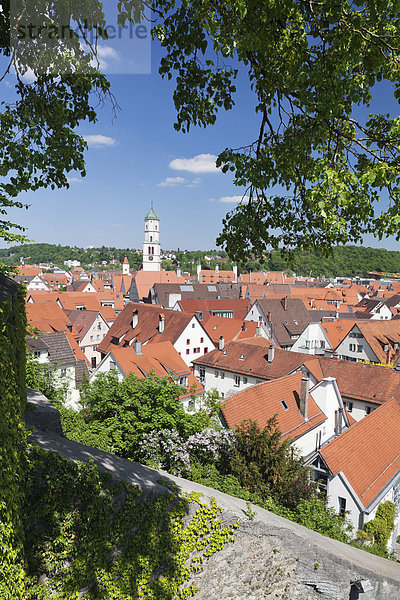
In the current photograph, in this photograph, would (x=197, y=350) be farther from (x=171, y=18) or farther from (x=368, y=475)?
(x=171, y=18)

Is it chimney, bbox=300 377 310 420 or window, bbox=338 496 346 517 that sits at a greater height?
chimney, bbox=300 377 310 420

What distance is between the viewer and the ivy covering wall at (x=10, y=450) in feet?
11.7

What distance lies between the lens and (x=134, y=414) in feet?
45.6

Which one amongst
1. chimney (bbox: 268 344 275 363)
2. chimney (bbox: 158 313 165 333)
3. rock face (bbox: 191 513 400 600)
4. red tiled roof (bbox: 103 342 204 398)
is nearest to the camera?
rock face (bbox: 191 513 400 600)

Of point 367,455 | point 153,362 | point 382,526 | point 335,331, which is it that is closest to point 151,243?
point 335,331

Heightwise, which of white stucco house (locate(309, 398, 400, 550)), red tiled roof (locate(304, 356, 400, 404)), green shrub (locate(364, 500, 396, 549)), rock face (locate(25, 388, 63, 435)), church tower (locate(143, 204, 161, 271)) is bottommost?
green shrub (locate(364, 500, 396, 549))

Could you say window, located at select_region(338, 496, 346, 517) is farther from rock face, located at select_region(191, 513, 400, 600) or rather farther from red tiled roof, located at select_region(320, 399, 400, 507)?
rock face, located at select_region(191, 513, 400, 600)

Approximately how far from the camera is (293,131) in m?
5.05

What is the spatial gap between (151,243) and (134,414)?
9772 centimetres

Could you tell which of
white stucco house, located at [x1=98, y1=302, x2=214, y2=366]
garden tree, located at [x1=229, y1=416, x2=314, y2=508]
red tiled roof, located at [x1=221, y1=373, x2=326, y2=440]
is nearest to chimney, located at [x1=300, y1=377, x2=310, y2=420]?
red tiled roof, located at [x1=221, y1=373, x2=326, y2=440]

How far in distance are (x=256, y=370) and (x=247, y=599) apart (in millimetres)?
24046

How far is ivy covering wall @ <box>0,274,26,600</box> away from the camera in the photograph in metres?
3.55

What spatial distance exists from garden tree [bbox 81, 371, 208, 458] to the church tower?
9172cm

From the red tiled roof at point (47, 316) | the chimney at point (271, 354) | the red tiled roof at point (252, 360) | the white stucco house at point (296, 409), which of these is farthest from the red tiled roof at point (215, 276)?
the white stucco house at point (296, 409)
